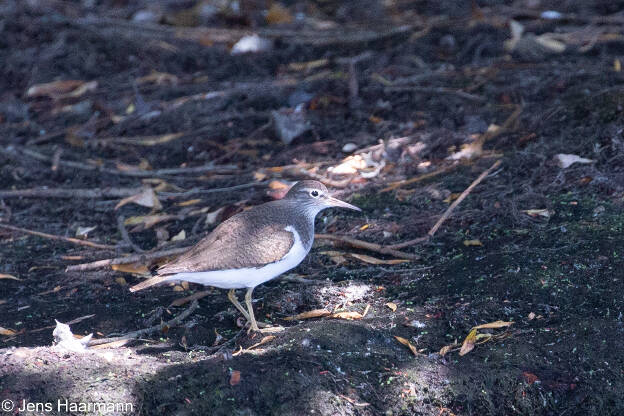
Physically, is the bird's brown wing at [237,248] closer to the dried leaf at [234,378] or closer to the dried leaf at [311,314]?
the dried leaf at [311,314]

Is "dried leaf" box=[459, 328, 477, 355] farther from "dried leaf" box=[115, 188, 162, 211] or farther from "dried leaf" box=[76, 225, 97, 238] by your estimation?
"dried leaf" box=[76, 225, 97, 238]

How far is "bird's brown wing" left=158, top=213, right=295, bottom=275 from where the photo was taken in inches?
183

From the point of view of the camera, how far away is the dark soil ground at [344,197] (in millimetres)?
3947

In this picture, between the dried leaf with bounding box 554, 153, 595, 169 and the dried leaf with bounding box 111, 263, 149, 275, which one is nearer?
the dried leaf with bounding box 111, 263, 149, 275

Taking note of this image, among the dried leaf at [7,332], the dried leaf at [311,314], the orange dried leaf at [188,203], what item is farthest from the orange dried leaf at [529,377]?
the orange dried leaf at [188,203]

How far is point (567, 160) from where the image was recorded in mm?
6117

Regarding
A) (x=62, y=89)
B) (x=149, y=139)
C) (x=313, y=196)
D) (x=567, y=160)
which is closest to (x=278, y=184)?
(x=313, y=196)

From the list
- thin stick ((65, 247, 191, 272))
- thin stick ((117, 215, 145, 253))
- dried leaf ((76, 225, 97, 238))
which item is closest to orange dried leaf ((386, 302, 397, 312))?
thin stick ((65, 247, 191, 272))

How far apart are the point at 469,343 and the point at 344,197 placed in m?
2.48

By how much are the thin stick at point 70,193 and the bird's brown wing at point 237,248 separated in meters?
2.33

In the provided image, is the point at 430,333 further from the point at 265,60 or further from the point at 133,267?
the point at 265,60

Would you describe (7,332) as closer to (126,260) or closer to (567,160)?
(126,260)

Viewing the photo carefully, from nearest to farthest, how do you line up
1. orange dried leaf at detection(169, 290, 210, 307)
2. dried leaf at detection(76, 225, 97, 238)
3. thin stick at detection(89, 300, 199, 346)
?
thin stick at detection(89, 300, 199, 346) → orange dried leaf at detection(169, 290, 210, 307) → dried leaf at detection(76, 225, 97, 238)

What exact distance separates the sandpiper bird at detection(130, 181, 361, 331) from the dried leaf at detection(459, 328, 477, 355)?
4.25ft
